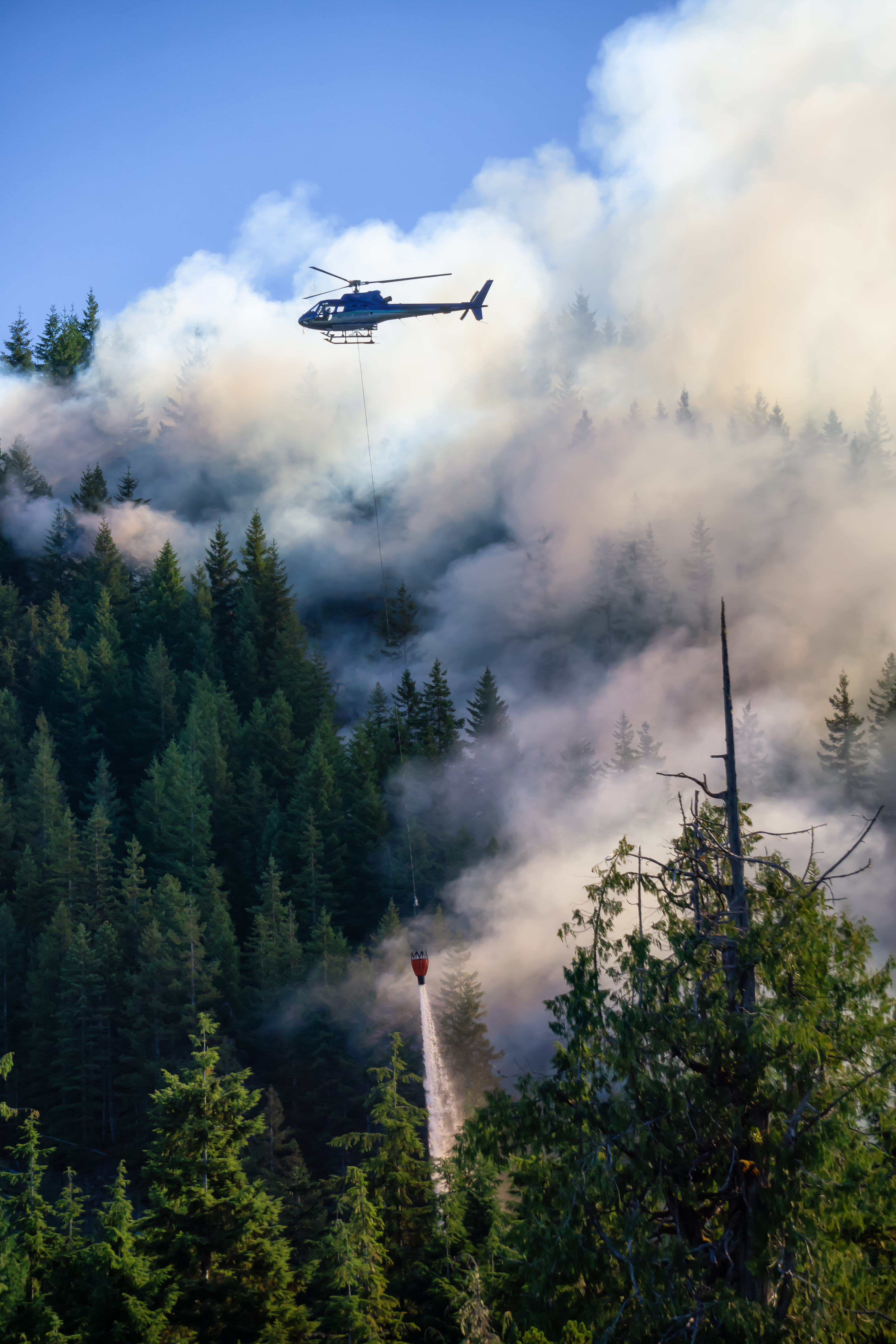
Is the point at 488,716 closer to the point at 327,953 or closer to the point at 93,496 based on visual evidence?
the point at 327,953

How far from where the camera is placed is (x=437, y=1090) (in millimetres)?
73438

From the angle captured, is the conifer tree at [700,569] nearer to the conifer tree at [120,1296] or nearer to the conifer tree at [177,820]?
the conifer tree at [177,820]

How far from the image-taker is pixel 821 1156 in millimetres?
16641

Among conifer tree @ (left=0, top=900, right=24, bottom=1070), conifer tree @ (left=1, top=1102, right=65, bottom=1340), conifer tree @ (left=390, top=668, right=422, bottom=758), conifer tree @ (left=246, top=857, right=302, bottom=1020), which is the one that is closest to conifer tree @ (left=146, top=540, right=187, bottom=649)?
conifer tree @ (left=390, top=668, right=422, bottom=758)

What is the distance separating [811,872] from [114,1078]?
65.0m

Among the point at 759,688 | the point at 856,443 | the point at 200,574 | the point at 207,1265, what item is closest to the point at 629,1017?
the point at 207,1265

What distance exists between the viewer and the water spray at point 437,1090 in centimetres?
7312

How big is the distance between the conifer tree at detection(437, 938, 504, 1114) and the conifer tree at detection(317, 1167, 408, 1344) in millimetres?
35982

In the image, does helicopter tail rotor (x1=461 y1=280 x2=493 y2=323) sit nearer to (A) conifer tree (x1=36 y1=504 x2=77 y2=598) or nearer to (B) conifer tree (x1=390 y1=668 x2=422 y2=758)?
(B) conifer tree (x1=390 y1=668 x2=422 y2=758)

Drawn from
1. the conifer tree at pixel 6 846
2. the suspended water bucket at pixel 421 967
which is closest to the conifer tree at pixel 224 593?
the conifer tree at pixel 6 846

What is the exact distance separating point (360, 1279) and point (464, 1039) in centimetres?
3958

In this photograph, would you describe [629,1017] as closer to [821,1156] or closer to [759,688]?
[821,1156]

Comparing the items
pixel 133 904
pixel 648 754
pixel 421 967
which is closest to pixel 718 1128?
pixel 421 967

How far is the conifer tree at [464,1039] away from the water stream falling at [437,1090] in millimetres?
443
